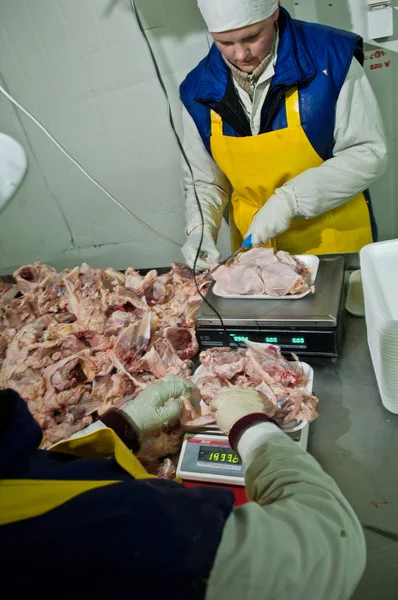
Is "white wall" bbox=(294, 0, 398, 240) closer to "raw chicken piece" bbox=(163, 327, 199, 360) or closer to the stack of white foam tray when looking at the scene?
the stack of white foam tray

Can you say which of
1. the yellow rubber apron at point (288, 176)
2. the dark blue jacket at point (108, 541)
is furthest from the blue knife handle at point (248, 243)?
the dark blue jacket at point (108, 541)

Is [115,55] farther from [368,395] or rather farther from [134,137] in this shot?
[368,395]

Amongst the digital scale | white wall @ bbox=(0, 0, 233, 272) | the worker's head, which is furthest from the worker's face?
the digital scale

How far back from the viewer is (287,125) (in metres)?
2.46

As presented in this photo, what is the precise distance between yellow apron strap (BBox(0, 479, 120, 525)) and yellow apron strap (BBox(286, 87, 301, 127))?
2265 mm

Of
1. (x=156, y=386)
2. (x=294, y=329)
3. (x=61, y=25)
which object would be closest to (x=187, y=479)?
(x=156, y=386)

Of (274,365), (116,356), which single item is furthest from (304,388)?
(116,356)

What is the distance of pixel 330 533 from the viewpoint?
88 centimetres

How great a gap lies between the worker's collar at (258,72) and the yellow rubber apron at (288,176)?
19 centimetres

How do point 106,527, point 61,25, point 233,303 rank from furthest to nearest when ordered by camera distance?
point 61,25
point 233,303
point 106,527

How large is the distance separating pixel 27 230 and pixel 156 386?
3.14 m

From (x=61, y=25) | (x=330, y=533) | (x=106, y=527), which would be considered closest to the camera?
(x=106, y=527)

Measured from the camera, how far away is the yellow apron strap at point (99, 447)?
1090 millimetres

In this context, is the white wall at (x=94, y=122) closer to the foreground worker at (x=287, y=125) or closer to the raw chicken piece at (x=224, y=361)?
the foreground worker at (x=287, y=125)
